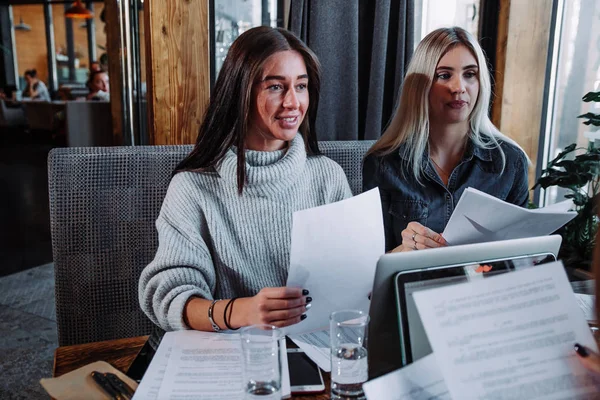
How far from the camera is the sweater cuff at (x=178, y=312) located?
3.39 ft

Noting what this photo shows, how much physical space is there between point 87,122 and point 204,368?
592cm

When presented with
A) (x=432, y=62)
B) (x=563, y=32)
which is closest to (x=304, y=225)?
(x=432, y=62)

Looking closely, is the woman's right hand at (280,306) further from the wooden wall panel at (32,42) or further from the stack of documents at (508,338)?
the wooden wall panel at (32,42)

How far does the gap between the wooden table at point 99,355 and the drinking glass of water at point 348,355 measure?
8 cm

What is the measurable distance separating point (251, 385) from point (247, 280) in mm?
544

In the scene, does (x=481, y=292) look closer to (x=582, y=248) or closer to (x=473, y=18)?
(x=582, y=248)

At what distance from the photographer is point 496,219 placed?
971 millimetres

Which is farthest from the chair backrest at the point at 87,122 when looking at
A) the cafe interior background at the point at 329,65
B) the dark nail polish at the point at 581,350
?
the dark nail polish at the point at 581,350

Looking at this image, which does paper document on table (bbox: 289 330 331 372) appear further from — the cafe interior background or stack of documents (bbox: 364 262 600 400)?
the cafe interior background

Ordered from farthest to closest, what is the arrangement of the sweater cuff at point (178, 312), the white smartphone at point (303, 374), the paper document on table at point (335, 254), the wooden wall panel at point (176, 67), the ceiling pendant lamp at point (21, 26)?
the ceiling pendant lamp at point (21, 26), the wooden wall panel at point (176, 67), the sweater cuff at point (178, 312), the paper document on table at point (335, 254), the white smartphone at point (303, 374)

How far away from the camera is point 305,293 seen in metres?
0.95

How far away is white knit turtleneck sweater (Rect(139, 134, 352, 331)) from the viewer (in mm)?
1194

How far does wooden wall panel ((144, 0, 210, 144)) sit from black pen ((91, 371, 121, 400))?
54.6 inches

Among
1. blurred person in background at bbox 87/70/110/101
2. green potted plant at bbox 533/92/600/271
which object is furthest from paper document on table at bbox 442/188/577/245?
blurred person in background at bbox 87/70/110/101
